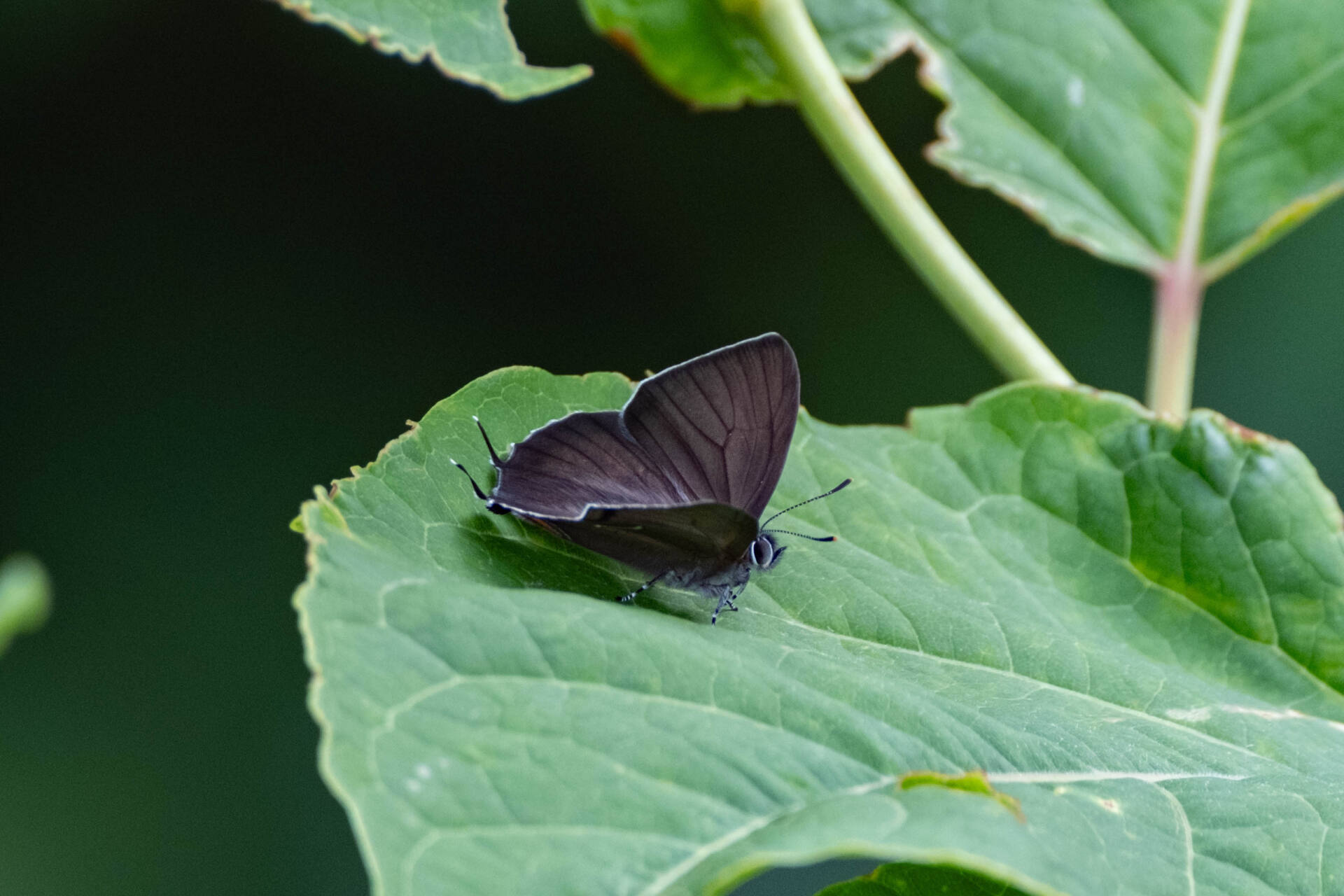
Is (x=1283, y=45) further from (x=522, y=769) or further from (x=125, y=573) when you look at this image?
(x=125, y=573)

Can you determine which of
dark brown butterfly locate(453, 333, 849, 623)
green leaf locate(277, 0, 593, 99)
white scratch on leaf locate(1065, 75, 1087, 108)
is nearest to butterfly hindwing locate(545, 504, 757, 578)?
dark brown butterfly locate(453, 333, 849, 623)

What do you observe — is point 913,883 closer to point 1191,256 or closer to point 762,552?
point 762,552

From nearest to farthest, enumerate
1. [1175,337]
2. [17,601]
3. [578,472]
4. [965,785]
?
[965,785] → [17,601] → [578,472] → [1175,337]

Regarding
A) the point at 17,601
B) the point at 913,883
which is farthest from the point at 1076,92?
the point at 17,601

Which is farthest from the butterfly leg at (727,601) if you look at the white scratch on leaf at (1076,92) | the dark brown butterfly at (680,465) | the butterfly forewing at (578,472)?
the white scratch on leaf at (1076,92)

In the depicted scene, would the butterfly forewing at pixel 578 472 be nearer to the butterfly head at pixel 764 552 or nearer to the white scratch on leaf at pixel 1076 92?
the butterfly head at pixel 764 552

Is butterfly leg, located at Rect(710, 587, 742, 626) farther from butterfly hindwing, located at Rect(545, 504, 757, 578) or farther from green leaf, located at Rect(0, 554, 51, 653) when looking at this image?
green leaf, located at Rect(0, 554, 51, 653)
